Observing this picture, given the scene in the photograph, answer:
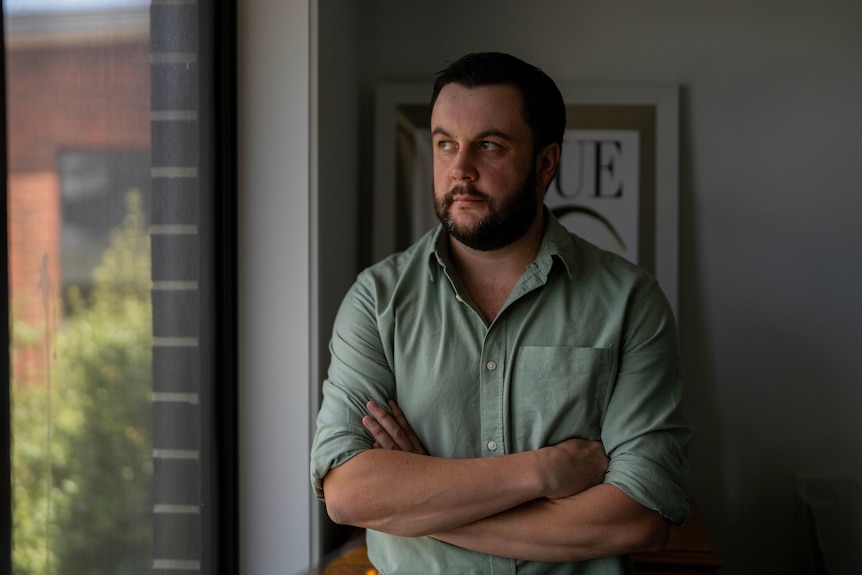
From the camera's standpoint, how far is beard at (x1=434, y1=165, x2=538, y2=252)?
70.9 inches

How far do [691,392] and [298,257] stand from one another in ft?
4.74

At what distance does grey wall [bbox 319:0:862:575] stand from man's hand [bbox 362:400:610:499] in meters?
1.24

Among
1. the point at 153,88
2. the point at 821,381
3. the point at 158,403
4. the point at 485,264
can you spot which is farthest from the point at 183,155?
the point at 821,381

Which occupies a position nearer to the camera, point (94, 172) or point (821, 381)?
point (94, 172)

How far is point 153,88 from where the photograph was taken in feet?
6.13

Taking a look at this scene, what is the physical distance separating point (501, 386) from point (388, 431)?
23cm

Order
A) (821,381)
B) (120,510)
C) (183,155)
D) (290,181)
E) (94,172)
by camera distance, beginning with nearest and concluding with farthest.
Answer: (94,172)
(120,510)
(183,155)
(290,181)
(821,381)

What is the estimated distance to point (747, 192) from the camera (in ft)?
9.64

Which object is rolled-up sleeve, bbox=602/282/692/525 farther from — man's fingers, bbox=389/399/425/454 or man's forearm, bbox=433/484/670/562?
man's fingers, bbox=389/399/425/454

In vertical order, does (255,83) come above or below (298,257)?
above

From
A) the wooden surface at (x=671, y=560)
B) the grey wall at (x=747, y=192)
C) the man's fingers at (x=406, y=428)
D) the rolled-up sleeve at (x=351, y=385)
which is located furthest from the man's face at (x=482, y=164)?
the grey wall at (x=747, y=192)

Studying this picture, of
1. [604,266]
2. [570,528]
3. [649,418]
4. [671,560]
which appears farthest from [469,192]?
[671,560]

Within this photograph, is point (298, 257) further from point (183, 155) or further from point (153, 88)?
point (153, 88)

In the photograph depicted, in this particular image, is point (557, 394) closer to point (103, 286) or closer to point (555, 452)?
point (555, 452)
